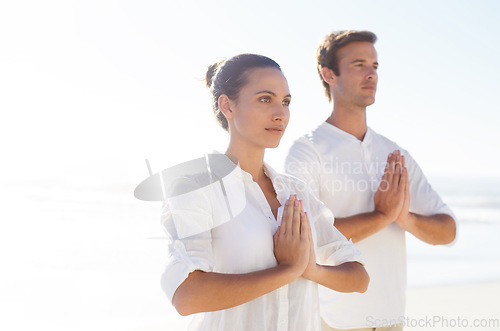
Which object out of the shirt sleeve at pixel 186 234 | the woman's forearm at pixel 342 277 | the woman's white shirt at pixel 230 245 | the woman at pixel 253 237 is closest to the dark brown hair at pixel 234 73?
the woman at pixel 253 237

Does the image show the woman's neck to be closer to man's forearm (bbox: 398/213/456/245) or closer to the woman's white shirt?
the woman's white shirt

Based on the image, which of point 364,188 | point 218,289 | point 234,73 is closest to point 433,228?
point 364,188

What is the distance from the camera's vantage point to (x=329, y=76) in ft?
9.61

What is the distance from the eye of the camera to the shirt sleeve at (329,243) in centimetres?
192

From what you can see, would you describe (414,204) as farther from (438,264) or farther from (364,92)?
(438,264)

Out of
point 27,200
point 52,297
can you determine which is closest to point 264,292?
point 52,297

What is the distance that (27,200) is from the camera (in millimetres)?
15672

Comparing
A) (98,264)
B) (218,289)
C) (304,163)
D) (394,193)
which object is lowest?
(98,264)

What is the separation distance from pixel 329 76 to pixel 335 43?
182 millimetres

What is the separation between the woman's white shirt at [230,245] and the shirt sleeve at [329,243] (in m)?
0.10

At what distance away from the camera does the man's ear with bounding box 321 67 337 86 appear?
2.90 m

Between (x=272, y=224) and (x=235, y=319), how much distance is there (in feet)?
1.09

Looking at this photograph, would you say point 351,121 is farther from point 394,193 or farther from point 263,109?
point 263,109

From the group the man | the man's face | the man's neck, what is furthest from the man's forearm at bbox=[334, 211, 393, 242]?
the man's face
